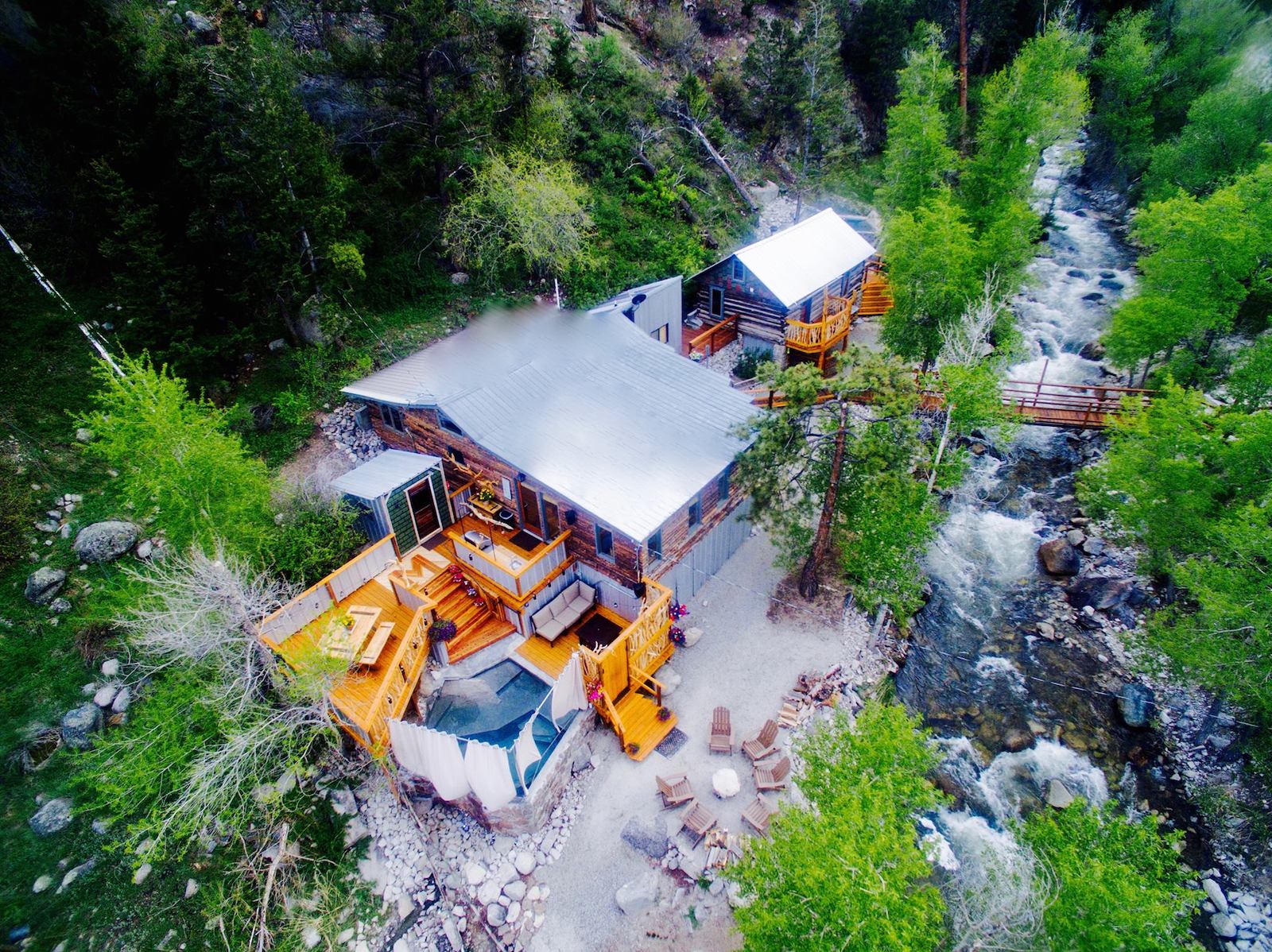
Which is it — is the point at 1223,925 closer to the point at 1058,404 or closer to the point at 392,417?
the point at 1058,404

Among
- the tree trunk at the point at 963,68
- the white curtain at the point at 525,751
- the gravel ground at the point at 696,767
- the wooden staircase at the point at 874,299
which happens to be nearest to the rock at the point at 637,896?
A: the gravel ground at the point at 696,767

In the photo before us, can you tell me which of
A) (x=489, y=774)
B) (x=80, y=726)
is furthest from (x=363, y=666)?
(x=80, y=726)

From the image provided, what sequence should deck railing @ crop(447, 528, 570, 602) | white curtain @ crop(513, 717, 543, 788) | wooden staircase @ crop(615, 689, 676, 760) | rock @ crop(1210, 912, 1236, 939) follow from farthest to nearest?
deck railing @ crop(447, 528, 570, 602)
wooden staircase @ crop(615, 689, 676, 760)
rock @ crop(1210, 912, 1236, 939)
white curtain @ crop(513, 717, 543, 788)

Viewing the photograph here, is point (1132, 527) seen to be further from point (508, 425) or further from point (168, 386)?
point (168, 386)

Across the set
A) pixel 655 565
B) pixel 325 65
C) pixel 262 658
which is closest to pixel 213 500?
pixel 262 658

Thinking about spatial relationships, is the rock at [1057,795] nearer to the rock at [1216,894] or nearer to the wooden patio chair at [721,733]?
the rock at [1216,894]

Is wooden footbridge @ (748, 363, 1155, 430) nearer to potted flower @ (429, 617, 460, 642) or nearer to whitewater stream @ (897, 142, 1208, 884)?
whitewater stream @ (897, 142, 1208, 884)

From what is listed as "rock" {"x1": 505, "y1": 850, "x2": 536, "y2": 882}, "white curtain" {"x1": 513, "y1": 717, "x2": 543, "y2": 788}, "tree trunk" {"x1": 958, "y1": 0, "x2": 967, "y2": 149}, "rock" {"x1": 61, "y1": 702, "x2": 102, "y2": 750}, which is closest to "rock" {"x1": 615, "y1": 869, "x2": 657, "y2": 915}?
"rock" {"x1": 505, "y1": 850, "x2": 536, "y2": 882}
